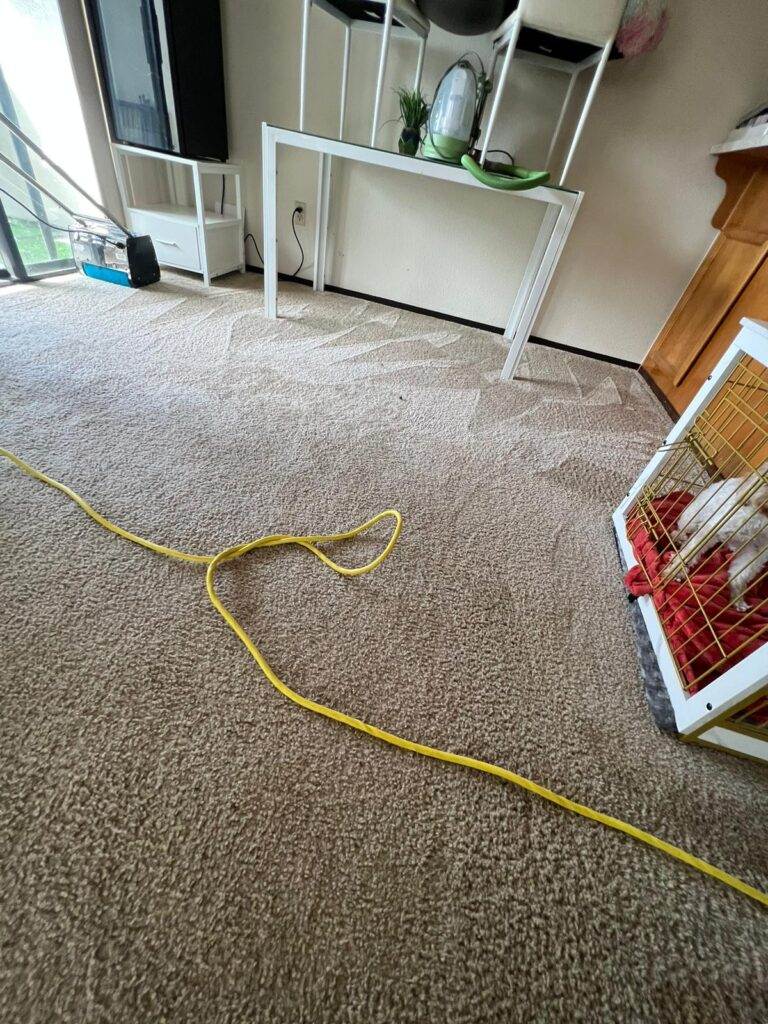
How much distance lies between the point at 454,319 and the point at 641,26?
107 cm

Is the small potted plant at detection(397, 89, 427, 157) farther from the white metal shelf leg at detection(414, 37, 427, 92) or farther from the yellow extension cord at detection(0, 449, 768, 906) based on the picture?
the yellow extension cord at detection(0, 449, 768, 906)

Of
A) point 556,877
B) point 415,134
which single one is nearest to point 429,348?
point 415,134

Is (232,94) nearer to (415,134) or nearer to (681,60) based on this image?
(415,134)

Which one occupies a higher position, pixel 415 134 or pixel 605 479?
pixel 415 134

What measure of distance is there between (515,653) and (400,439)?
2.20ft

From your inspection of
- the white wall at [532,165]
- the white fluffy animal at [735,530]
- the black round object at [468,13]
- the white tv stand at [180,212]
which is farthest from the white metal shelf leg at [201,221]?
the white fluffy animal at [735,530]

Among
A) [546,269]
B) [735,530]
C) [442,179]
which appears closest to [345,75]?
[442,179]

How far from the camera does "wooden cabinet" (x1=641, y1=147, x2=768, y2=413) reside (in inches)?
54.5

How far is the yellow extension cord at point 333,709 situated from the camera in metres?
0.49

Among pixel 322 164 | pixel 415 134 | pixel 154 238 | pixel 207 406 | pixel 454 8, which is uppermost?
pixel 454 8

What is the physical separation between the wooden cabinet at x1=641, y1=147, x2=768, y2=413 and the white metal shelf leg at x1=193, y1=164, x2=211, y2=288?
205 cm

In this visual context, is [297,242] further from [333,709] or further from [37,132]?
[333,709]

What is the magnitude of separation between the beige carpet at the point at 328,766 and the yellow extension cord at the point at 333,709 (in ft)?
0.05

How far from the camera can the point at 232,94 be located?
5.92ft
